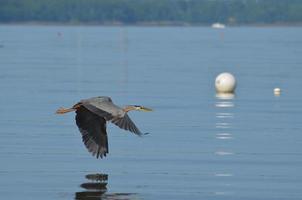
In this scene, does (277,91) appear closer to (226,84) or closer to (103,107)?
(226,84)

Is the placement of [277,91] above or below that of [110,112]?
below

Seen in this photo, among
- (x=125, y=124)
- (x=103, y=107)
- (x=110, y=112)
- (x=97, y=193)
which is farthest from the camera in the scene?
(x=97, y=193)

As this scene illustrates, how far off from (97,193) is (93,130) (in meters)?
1.14

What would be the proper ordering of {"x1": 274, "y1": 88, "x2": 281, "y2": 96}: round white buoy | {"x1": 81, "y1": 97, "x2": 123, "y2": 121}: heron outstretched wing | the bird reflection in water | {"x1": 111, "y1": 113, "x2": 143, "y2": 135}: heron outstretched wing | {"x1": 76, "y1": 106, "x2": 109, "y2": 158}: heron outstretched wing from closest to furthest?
{"x1": 111, "y1": 113, "x2": 143, "y2": 135}: heron outstretched wing < {"x1": 81, "y1": 97, "x2": 123, "y2": 121}: heron outstretched wing < the bird reflection in water < {"x1": 76, "y1": 106, "x2": 109, "y2": 158}: heron outstretched wing < {"x1": 274, "y1": 88, "x2": 281, "y2": 96}: round white buoy

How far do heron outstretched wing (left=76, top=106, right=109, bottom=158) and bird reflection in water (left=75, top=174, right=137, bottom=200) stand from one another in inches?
19.7

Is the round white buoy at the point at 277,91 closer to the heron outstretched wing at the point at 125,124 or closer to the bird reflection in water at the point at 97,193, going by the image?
the bird reflection in water at the point at 97,193

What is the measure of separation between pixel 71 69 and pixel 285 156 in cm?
3063

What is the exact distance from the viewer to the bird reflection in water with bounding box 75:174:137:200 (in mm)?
19391

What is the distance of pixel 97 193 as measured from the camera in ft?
64.7

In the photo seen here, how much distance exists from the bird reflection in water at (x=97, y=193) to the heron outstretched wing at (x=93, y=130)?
1.64 ft

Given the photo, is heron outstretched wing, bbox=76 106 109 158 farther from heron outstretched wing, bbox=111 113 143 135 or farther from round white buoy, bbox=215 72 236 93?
round white buoy, bbox=215 72 236 93

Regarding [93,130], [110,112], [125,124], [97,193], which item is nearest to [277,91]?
[93,130]

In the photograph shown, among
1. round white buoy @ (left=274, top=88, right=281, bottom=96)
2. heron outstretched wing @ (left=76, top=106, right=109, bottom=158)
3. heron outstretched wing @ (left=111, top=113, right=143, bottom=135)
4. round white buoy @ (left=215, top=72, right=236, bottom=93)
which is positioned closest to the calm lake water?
round white buoy @ (left=274, top=88, right=281, bottom=96)

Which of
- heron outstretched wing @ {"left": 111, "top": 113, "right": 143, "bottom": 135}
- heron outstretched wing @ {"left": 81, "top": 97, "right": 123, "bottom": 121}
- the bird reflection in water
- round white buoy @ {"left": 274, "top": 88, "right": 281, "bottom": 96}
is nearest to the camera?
heron outstretched wing @ {"left": 111, "top": 113, "right": 143, "bottom": 135}
